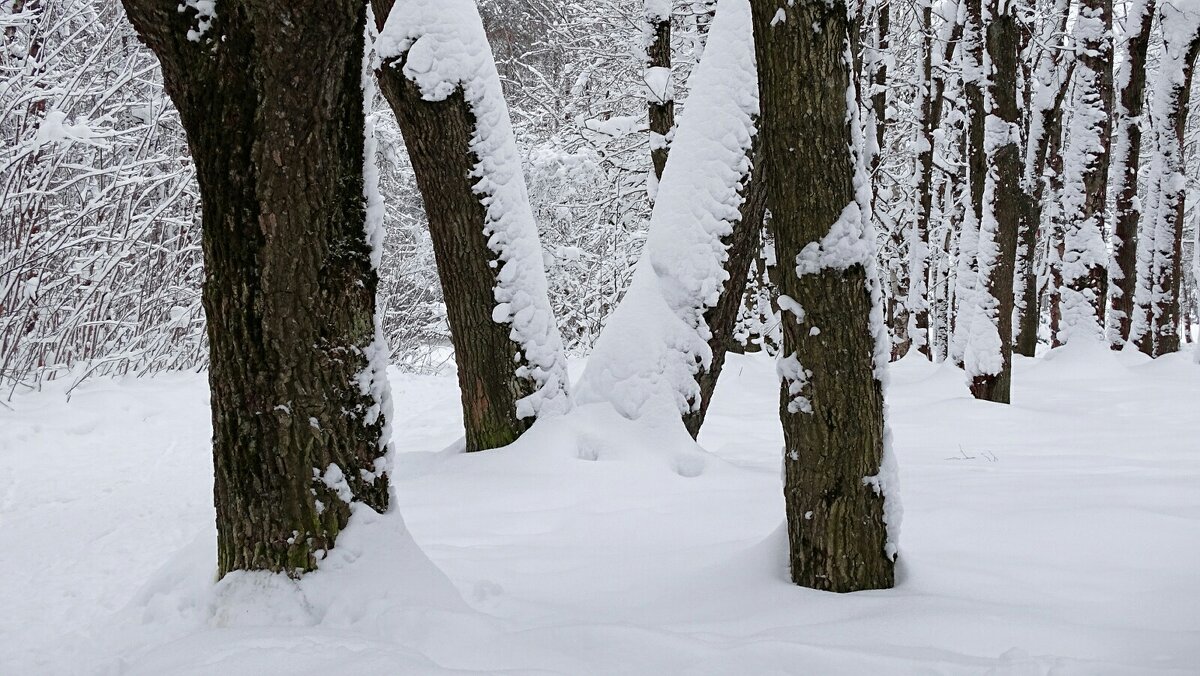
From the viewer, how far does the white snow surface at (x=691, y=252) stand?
490 centimetres

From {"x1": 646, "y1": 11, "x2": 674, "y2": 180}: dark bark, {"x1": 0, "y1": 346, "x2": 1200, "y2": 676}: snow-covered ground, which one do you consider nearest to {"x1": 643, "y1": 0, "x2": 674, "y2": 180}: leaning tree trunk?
{"x1": 646, "y1": 11, "x2": 674, "y2": 180}: dark bark

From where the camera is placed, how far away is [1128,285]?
35.7 ft

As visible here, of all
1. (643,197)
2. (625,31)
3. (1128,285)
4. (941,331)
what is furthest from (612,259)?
(941,331)

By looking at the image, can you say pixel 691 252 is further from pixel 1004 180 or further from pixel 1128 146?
pixel 1128 146

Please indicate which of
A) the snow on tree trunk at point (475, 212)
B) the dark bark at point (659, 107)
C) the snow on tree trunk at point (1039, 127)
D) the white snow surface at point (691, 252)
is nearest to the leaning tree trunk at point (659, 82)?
the dark bark at point (659, 107)

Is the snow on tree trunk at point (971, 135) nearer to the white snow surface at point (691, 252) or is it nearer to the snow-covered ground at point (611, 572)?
the snow-covered ground at point (611, 572)

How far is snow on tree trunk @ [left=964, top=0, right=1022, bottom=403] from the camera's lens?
677 centimetres

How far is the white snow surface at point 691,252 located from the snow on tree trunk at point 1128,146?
7.10 meters

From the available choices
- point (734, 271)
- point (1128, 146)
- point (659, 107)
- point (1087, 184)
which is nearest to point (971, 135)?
point (1087, 184)

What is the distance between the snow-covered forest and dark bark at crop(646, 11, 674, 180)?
0.17 ft

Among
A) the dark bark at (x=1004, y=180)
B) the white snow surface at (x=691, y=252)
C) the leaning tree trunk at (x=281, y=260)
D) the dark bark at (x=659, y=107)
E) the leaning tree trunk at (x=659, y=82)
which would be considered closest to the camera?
the leaning tree trunk at (x=281, y=260)

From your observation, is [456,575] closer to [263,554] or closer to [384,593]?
[384,593]

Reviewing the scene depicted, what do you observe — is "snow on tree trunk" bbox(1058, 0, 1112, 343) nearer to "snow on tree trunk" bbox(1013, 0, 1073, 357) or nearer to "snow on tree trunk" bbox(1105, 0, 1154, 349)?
"snow on tree trunk" bbox(1105, 0, 1154, 349)

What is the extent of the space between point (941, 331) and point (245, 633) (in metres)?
18.7
